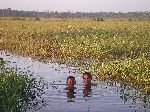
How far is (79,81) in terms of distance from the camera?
1689 centimetres

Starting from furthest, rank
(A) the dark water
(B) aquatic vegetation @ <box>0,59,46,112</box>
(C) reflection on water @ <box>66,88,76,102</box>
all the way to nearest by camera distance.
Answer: (C) reflection on water @ <box>66,88,76,102</box> < (A) the dark water < (B) aquatic vegetation @ <box>0,59,46,112</box>

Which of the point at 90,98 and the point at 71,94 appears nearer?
the point at 90,98

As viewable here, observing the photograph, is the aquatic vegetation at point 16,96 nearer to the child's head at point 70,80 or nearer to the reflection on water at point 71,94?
the reflection on water at point 71,94

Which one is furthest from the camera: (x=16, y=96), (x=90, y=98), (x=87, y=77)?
(x=87, y=77)

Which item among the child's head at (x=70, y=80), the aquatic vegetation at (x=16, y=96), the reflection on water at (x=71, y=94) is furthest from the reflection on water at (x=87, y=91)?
the aquatic vegetation at (x=16, y=96)

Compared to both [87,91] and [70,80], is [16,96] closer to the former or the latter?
[70,80]

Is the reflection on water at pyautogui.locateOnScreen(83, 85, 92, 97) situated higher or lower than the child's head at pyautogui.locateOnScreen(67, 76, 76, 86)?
lower

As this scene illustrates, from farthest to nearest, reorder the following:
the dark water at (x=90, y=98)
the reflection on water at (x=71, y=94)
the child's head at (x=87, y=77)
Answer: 1. the child's head at (x=87, y=77)
2. the reflection on water at (x=71, y=94)
3. the dark water at (x=90, y=98)

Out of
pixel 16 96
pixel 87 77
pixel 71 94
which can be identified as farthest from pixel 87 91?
pixel 16 96

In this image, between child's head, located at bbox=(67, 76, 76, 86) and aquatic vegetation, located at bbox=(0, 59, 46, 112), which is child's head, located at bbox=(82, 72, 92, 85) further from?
aquatic vegetation, located at bbox=(0, 59, 46, 112)

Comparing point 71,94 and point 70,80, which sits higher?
point 70,80

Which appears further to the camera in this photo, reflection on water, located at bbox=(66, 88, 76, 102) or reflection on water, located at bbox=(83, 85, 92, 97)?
reflection on water, located at bbox=(83, 85, 92, 97)

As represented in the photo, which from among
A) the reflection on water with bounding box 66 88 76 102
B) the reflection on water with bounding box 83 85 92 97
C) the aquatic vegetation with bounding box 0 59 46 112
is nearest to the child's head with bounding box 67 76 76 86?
the reflection on water with bounding box 66 88 76 102

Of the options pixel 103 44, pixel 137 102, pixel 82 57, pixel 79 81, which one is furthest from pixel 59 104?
pixel 103 44
